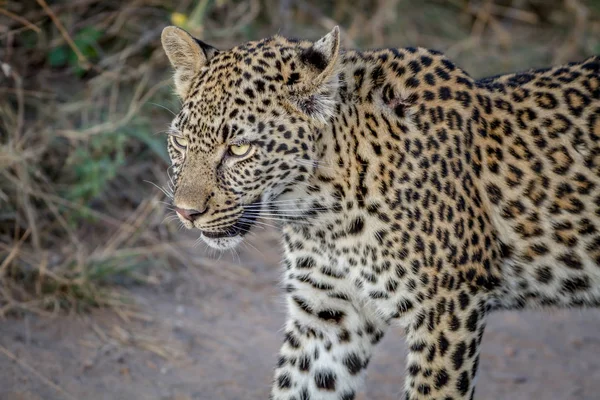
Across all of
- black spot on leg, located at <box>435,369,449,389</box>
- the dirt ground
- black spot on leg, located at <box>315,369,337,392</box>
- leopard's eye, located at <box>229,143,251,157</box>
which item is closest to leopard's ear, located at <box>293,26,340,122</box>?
leopard's eye, located at <box>229,143,251,157</box>

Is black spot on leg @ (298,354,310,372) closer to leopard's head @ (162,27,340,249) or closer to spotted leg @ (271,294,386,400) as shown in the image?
spotted leg @ (271,294,386,400)

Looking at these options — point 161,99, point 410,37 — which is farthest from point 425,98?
point 410,37

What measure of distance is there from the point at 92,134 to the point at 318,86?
142 inches

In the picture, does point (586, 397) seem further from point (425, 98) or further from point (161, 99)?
point (161, 99)

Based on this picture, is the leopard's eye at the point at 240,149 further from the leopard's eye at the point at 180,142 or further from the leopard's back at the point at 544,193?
the leopard's back at the point at 544,193

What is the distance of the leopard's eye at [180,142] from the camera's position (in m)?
4.45

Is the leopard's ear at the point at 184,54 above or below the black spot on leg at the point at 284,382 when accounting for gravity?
above

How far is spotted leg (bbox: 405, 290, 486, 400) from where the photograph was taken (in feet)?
14.3

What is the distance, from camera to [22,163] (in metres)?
6.75

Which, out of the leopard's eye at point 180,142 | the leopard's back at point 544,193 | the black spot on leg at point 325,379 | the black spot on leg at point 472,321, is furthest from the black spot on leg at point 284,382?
the leopard's eye at point 180,142

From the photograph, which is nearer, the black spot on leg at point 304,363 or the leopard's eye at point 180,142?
the leopard's eye at point 180,142

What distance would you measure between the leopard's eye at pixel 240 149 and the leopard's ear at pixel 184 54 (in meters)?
0.55

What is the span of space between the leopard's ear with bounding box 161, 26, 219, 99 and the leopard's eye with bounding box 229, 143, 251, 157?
55 centimetres

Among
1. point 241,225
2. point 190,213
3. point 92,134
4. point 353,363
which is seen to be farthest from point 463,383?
point 92,134
